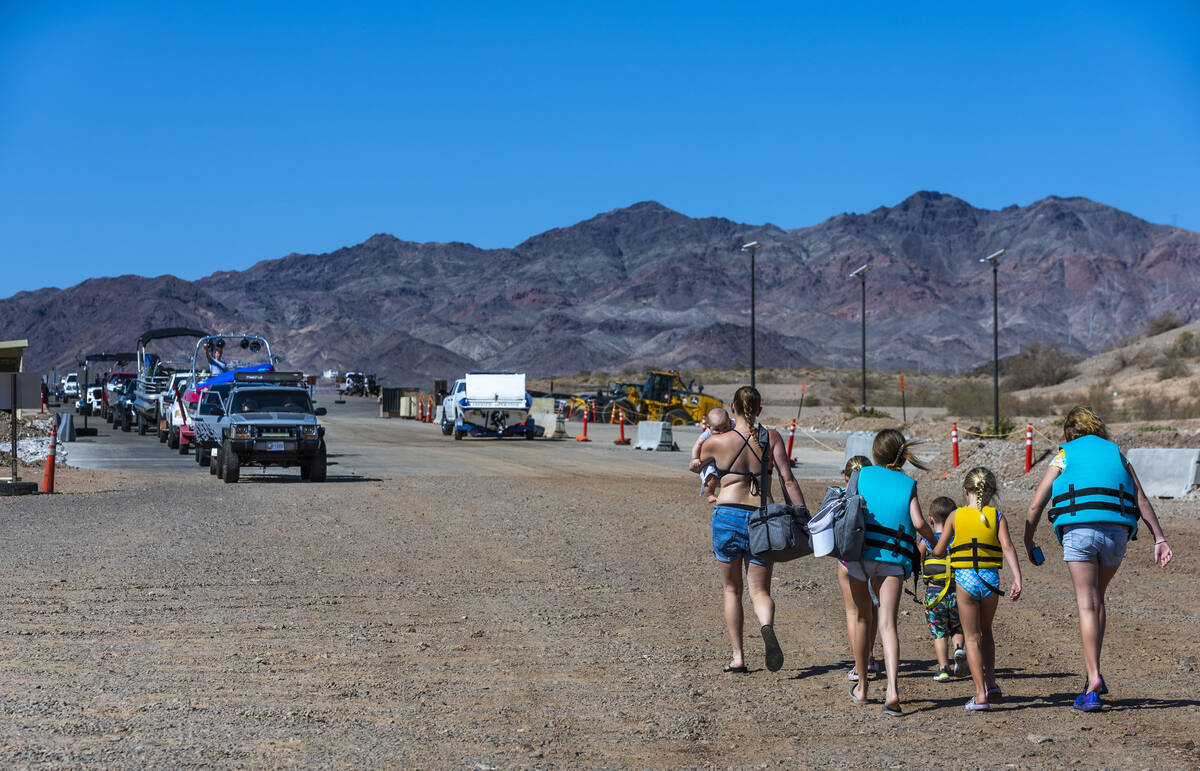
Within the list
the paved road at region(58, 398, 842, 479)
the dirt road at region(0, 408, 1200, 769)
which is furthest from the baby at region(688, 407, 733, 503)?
the paved road at region(58, 398, 842, 479)

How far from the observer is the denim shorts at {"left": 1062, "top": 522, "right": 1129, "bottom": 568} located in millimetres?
7242

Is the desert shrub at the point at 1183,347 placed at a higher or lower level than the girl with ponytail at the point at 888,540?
higher

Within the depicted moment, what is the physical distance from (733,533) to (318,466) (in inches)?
657

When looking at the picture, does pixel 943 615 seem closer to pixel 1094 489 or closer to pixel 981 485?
pixel 981 485

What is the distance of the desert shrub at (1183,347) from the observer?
7969 centimetres

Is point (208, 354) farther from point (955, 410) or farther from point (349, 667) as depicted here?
point (955, 410)

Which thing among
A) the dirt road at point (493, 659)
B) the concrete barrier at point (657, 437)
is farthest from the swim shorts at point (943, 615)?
the concrete barrier at point (657, 437)

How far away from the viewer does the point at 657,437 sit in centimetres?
3688

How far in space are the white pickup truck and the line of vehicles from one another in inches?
265

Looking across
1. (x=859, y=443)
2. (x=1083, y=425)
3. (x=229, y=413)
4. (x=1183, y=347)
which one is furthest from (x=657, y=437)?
(x=1183, y=347)

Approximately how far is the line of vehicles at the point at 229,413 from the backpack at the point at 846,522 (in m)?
16.3

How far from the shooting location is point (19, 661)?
28.0 ft

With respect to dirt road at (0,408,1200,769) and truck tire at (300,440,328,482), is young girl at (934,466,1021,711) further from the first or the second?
truck tire at (300,440,328,482)

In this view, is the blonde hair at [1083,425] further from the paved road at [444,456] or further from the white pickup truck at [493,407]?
the white pickup truck at [493,407]
